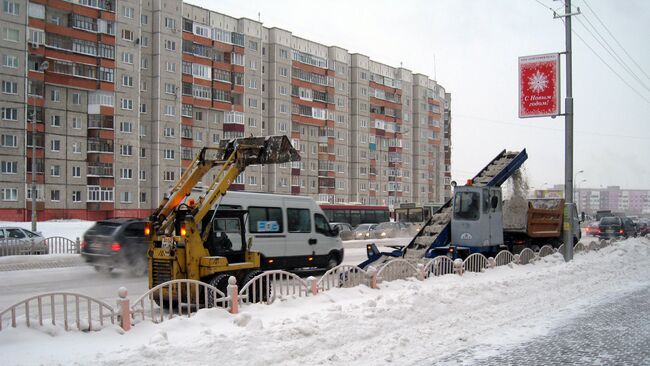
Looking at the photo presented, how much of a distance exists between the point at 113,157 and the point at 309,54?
103 feet

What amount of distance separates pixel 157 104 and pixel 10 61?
14506mm

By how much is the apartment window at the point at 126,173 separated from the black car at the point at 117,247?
40322mm

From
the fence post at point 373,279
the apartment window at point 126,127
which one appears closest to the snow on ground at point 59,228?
the apartment window at point 126,127

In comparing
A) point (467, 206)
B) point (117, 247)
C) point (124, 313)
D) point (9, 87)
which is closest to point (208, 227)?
point (124, 313)

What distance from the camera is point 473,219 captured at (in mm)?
18031

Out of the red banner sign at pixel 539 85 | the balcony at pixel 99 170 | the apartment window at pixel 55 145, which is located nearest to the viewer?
the red banner sign at pixel 539 85

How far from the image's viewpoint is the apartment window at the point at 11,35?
1917 inches

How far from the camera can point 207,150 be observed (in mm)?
11523

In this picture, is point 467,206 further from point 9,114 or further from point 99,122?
point 99,122

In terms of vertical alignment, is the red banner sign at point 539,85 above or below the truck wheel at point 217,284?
above

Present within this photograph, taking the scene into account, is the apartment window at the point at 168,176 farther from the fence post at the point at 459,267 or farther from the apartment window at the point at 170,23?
the fence post at the point at 459,267

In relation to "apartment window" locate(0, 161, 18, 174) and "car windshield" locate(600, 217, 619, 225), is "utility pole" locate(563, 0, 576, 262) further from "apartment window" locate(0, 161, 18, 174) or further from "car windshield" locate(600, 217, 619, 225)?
"apartment window" locate(0, 161, 18, 174)

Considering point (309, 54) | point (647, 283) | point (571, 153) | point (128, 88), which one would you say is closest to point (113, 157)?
point (128, 88)

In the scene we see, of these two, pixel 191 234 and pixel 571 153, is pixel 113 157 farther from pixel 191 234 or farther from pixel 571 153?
pixel 191 234
